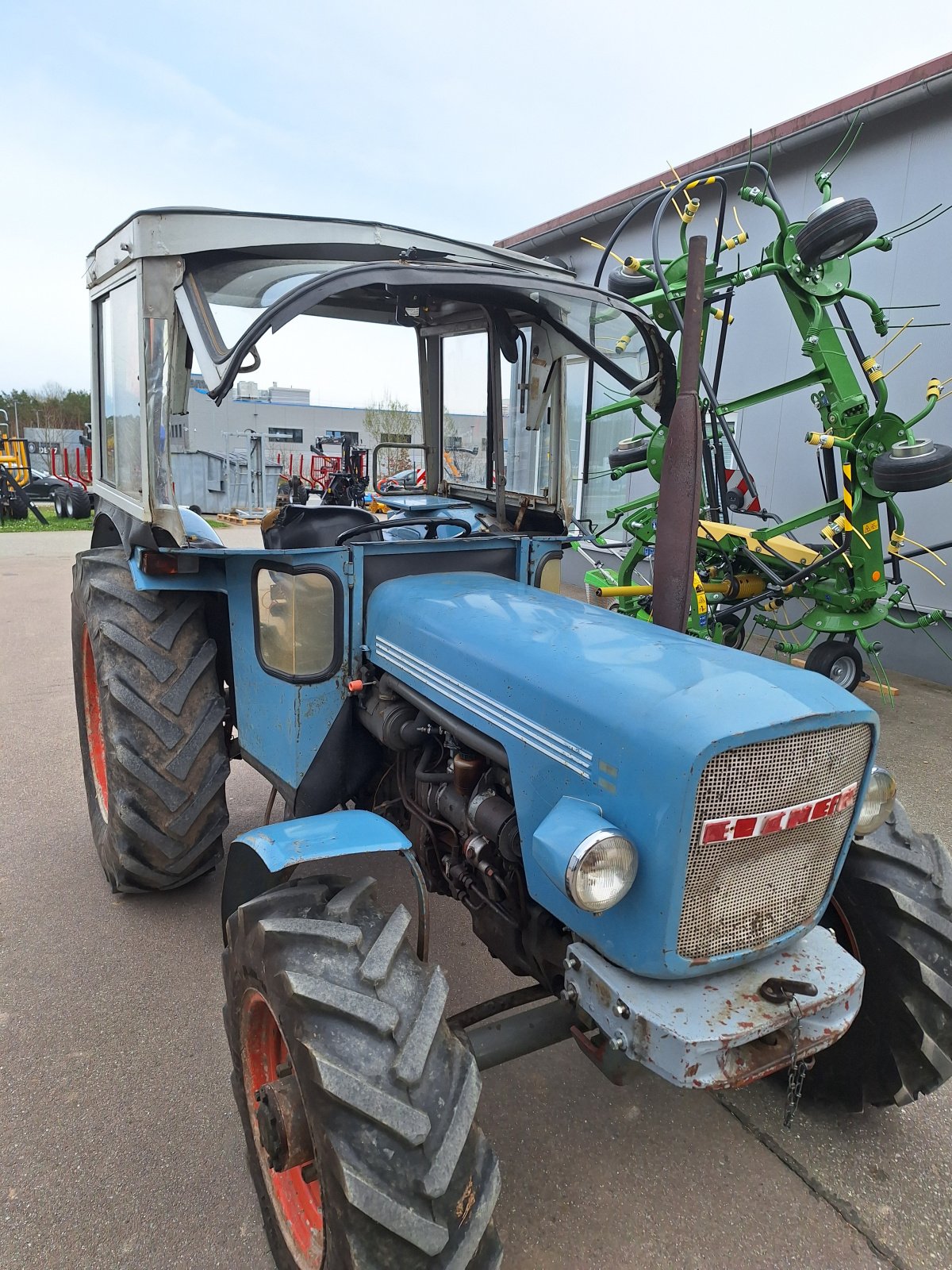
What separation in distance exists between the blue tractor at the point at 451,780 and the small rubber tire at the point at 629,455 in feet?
10.3

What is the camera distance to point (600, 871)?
1.54 metres

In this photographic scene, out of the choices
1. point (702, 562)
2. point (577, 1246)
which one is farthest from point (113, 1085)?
point (702, 562)

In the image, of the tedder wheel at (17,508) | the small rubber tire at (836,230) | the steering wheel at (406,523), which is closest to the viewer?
the steering wheel at (406,523)

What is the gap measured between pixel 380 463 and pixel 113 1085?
2731mm

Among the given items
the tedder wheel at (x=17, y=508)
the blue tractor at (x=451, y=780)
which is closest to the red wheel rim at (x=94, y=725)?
the blue tractor at (x=451, y=780)

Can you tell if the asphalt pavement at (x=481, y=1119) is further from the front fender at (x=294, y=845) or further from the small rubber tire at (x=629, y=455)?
the small rubber tire at (x=629, y=455)

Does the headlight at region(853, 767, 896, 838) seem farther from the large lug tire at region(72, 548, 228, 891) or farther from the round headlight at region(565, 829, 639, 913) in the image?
the large lug tire at region(72, 548, 228, 891)

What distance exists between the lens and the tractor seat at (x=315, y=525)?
275cm

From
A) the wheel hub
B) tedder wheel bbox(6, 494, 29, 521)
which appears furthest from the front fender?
tedder wheel bbox(6, 494, 29, 521)

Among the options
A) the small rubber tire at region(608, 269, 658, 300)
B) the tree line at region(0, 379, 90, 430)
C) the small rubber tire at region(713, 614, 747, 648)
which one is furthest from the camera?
the tree line at region(0, 379, 90, 430)

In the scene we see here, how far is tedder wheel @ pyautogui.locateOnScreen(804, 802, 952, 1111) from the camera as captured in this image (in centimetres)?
202

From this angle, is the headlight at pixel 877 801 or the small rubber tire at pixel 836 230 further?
the small rubber tire at pixel 836 230

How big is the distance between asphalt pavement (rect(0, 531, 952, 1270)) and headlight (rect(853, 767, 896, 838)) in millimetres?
793

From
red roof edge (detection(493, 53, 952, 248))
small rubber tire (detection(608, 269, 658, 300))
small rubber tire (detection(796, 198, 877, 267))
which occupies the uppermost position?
red roof edge (detection(493, 53, 952, 248))
